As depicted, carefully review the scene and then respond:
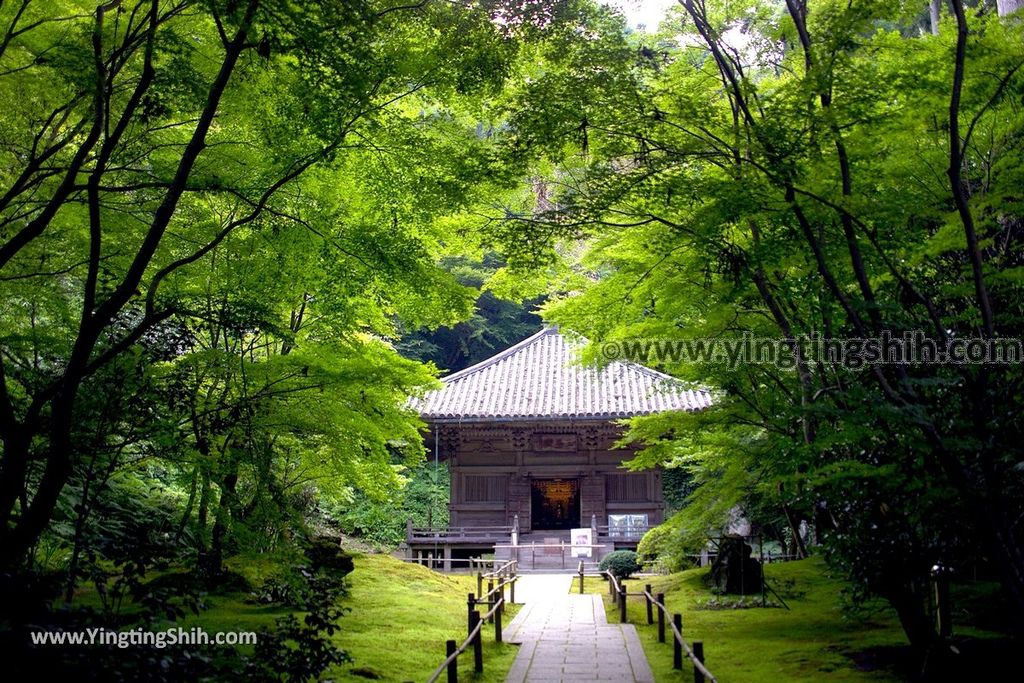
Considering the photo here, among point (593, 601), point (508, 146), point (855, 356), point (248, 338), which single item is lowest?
point (593, 601)

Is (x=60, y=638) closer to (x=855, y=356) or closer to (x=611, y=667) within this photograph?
(x=611, y=667)

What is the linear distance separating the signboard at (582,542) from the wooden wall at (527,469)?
58.6 inches

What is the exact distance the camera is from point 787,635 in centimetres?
1043

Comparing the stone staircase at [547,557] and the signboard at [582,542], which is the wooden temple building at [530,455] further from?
the stone staircase at [547,557]

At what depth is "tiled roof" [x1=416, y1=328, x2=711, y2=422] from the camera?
22344mm

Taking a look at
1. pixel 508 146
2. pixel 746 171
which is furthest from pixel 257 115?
pixel 746 171

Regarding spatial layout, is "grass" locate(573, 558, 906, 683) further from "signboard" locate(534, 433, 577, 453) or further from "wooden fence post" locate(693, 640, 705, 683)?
"signboard" locate(534, 433, 577, 453)

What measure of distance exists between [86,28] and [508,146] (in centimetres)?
356

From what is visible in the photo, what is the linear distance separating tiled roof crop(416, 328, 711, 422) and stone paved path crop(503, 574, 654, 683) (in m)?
7.42

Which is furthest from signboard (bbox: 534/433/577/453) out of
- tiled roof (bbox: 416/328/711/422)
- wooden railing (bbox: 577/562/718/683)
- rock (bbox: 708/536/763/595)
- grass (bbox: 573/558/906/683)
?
rock (bbox: 708/536/763/595)

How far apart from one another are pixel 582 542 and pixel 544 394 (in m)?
4.67

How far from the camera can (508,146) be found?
6.96 m

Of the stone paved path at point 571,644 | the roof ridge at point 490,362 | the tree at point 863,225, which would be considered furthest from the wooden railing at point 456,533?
the tree at point 863,225

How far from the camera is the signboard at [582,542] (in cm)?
2070
